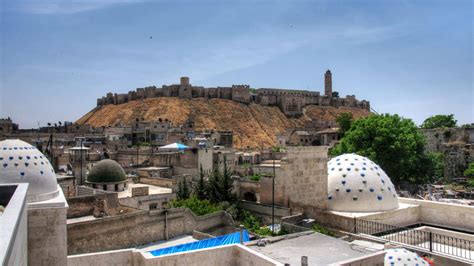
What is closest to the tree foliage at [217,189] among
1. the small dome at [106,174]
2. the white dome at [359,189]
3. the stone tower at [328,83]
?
the small dome at [106,174]

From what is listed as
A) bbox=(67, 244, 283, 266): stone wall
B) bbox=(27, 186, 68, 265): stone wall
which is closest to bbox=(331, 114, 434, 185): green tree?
bbox=(67, 244, 283, 266): stone wall

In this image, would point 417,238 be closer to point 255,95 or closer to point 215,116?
point 215,116

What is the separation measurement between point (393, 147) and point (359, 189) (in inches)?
525

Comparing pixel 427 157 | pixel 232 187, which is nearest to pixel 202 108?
pixel 427 157

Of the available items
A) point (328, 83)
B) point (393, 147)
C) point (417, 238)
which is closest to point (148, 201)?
point (417, 238)

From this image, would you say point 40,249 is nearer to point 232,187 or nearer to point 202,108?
point 232,187

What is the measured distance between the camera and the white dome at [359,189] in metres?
14.8

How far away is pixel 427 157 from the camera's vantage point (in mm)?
29938

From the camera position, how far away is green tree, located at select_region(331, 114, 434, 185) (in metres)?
27.4

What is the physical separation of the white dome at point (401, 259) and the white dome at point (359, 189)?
6.22m

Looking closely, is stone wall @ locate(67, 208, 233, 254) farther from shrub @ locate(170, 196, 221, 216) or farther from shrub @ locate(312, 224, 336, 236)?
shrub @ locate(312, 224, 336, 236)

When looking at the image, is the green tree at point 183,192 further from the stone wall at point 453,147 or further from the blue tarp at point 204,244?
the stone wall at point 453,147

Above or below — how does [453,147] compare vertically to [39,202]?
above

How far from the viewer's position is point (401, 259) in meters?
8.34
